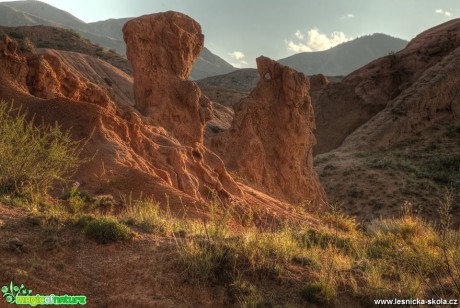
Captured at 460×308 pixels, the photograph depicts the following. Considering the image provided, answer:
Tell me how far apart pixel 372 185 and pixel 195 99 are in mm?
13969

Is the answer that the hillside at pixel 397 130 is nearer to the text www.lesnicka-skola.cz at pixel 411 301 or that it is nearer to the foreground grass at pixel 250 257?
the foreground grass at pixel 250 257

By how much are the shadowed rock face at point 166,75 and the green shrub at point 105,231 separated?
10.5 metres

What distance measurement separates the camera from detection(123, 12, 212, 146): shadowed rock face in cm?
1619

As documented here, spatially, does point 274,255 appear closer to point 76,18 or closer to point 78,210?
point 78,210

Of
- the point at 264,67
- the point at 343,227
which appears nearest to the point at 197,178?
the point at 343,227

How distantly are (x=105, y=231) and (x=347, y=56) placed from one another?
6972 inches

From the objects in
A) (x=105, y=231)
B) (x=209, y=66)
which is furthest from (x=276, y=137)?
(x=209, y=66)

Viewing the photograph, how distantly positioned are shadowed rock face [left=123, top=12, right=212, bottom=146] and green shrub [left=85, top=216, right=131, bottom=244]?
34.4 ft

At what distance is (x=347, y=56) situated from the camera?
171375 mm

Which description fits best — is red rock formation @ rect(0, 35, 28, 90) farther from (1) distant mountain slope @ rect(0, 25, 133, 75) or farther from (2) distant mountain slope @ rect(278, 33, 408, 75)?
(2) distant mountain slope @ rect(278, 33, 408, 75)

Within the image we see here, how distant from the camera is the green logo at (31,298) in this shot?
3814 mm

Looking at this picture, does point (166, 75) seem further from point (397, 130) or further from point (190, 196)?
point (397, 130)

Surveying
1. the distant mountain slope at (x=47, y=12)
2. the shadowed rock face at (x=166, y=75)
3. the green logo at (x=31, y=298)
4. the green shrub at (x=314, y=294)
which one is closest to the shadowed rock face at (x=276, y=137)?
the shadowed rock face at (x=166, y=75)
